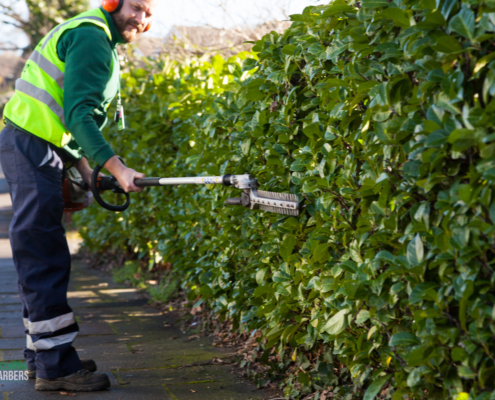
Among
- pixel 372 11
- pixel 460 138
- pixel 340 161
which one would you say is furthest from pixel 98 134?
pixel 460 138

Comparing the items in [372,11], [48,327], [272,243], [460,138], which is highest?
[372,11]

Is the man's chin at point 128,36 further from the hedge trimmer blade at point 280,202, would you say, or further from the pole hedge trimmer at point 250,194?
the hedge trimmer blade at point 280,202

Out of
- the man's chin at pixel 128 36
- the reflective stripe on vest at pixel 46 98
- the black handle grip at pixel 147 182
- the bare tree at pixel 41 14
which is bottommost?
the black handle grip at pixel 147 182

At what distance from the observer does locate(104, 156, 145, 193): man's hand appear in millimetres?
2818

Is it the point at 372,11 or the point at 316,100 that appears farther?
the point at 316,100

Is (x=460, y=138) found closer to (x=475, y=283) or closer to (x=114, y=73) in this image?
(x=475, y=283)

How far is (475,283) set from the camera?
146 cm

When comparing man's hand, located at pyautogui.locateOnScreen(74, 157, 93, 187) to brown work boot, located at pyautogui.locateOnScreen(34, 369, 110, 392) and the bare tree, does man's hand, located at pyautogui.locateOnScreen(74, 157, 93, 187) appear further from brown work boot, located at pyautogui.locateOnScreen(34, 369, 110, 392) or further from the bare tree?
the bare tree

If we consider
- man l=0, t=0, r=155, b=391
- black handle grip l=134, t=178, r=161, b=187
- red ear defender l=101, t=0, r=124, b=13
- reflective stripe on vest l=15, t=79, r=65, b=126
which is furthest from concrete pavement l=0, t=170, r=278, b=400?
red ear defender l=101, t=0, r=124, b=13

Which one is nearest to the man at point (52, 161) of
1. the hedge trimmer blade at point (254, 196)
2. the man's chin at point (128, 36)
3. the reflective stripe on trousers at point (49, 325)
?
the reflective stripe on trousers at point (49, 325)

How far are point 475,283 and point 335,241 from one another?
87 centimetres

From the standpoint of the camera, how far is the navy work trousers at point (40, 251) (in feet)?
9.56

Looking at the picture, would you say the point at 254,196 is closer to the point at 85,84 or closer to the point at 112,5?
the point at 85,84

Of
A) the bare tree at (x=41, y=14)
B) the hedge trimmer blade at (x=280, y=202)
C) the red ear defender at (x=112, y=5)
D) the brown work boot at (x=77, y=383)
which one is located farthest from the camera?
the bare tree at (x=41, y=14)
